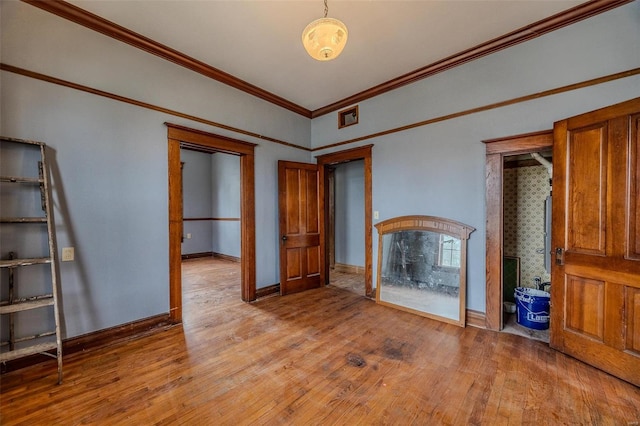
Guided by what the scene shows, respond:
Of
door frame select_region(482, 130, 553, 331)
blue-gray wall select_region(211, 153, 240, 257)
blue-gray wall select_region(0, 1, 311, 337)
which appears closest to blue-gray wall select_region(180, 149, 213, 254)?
blue-gray wall select_region(211, 153, 240, 257)

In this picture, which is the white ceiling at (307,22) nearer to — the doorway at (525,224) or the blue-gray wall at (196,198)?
the doorway at (525,224)

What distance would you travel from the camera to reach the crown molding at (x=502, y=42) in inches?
91.4

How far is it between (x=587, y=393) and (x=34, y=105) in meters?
4.88

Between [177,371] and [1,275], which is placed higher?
[1,275]

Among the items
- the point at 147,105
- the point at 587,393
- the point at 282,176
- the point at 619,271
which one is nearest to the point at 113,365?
the point at 147,105

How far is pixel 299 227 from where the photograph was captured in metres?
4.32

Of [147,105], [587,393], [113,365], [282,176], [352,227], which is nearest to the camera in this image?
[587,393]

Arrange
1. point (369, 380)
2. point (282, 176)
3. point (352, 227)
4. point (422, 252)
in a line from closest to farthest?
point (369, 380) → point (422, 252) → point (282, 176) → point (352, 227)

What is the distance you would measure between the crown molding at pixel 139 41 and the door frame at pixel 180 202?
0.76 meters

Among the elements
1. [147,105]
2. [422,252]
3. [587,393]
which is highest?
[147,105]

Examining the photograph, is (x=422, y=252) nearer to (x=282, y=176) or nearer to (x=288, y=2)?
(x=282, y=176)

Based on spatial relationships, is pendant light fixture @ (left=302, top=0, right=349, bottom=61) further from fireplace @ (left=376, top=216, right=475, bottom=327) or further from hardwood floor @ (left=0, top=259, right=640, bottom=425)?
hardwood floor @ (left=0, top=259, right=640, bottom=425)

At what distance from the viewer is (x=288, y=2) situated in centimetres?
228

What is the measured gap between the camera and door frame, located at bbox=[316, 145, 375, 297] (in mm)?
3979
